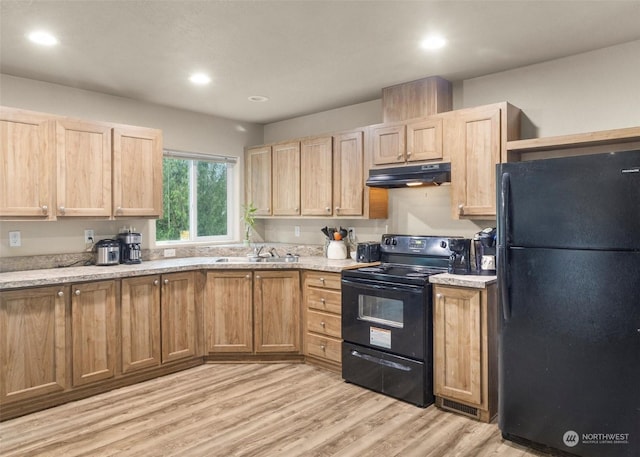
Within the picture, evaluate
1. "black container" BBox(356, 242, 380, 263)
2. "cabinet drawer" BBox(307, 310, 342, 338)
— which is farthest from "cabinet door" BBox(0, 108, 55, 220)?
"black container" BBox(356, 242, 380, 263)

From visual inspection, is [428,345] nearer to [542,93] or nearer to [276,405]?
[276,405]

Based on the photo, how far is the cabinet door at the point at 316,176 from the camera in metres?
4.13

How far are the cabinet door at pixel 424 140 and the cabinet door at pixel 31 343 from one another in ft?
9.40

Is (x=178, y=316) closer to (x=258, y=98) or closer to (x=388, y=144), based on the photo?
(x=258, y=98)

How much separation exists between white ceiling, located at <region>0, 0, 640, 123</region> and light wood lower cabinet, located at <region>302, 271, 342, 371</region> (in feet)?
5.63

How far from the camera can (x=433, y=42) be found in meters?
2.78

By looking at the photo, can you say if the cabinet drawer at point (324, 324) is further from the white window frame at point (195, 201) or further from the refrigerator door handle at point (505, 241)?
the white window frame at point (195, 201)

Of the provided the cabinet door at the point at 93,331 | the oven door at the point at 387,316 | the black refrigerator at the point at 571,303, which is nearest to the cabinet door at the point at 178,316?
the cabinet door at the point at 93,331

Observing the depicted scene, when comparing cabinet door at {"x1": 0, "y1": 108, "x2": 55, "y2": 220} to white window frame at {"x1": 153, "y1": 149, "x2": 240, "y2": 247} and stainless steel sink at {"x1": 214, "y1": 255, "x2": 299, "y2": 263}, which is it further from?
stainless steel sink at {"x1": 214, "y1": 255, "x2": 299, "y2": 263}

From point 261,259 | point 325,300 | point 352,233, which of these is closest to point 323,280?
point 325,300

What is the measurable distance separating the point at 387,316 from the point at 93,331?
87.1 inches

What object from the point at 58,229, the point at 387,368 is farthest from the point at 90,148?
the point at 387,368

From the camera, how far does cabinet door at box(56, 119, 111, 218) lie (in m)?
3.28

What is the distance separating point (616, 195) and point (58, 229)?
3.97 m
